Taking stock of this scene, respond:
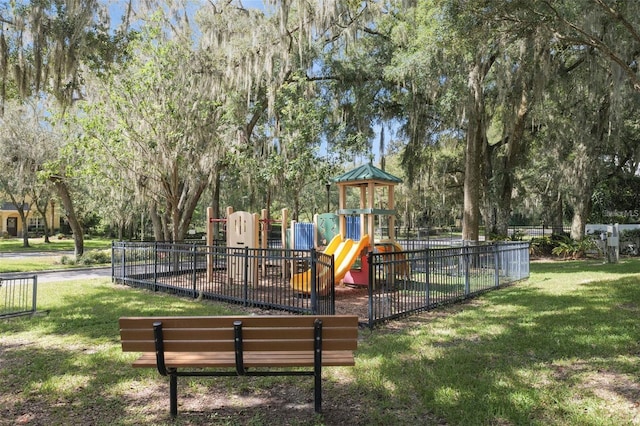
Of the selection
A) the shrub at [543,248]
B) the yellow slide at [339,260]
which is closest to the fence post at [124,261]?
the yellow slide at [339,260]

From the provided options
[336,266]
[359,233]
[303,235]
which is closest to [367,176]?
[359,233]

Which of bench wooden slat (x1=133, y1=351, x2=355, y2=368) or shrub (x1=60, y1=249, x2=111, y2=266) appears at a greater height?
bench wooden slat (x1=133, y1=351, x2=355, y2=368)

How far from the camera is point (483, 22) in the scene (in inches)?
337

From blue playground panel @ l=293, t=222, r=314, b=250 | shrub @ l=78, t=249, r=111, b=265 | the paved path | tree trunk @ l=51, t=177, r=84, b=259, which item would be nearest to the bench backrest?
blue playground panel @ l=293, t=222, r=314, b=250

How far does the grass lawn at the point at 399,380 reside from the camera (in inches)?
140

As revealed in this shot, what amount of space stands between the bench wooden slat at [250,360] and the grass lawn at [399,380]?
439mm

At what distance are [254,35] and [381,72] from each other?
5079 millimetres

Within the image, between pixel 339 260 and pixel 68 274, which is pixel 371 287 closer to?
pixel 339 260

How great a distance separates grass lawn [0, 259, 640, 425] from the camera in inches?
140

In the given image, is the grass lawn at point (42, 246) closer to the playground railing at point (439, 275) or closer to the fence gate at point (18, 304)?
the fence gate at point (18, 304)

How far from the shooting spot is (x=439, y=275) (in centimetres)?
918

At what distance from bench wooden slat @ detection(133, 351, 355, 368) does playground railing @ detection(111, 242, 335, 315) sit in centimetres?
319

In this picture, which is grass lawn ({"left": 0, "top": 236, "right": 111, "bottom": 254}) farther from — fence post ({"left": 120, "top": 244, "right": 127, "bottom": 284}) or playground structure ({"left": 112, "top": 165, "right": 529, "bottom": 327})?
playground structure ({"left": 112, "top": 165, "right": 529, "bottom": 327})

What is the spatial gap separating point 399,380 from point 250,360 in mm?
1584
